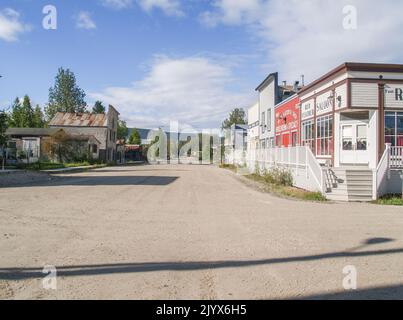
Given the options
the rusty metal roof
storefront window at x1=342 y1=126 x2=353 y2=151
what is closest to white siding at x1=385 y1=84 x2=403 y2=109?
storefront window at x1=342 y1=126 x2=353 y2=151

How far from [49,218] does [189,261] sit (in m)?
5.70

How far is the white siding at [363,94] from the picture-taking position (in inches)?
837

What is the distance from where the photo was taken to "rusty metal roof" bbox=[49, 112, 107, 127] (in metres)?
64.1

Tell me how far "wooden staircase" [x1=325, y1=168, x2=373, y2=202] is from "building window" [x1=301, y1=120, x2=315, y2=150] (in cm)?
890

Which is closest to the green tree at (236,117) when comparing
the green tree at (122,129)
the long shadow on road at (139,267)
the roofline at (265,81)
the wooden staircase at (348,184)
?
the green tree at (122,129)

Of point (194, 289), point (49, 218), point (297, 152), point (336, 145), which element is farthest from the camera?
point (336, 145)

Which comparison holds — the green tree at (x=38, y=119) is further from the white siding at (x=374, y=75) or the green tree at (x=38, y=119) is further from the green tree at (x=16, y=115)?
the white siding at (x=374, y=75)

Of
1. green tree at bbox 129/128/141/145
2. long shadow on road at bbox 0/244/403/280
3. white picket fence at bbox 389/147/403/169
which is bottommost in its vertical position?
long shadow on road at bbox 0/244/403/280

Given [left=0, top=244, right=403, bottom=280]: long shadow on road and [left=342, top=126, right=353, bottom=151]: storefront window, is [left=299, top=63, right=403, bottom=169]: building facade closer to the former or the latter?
[left=342, top=126, right=353, bottom=151]: storefront window

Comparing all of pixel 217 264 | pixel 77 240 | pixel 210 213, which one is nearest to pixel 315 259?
pixel 217 264

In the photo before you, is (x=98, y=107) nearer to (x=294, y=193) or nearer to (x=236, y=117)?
(x=236, y=117)

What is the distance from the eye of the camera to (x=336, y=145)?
23188 mm

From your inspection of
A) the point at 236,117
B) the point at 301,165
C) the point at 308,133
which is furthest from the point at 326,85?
the point at 236,117
